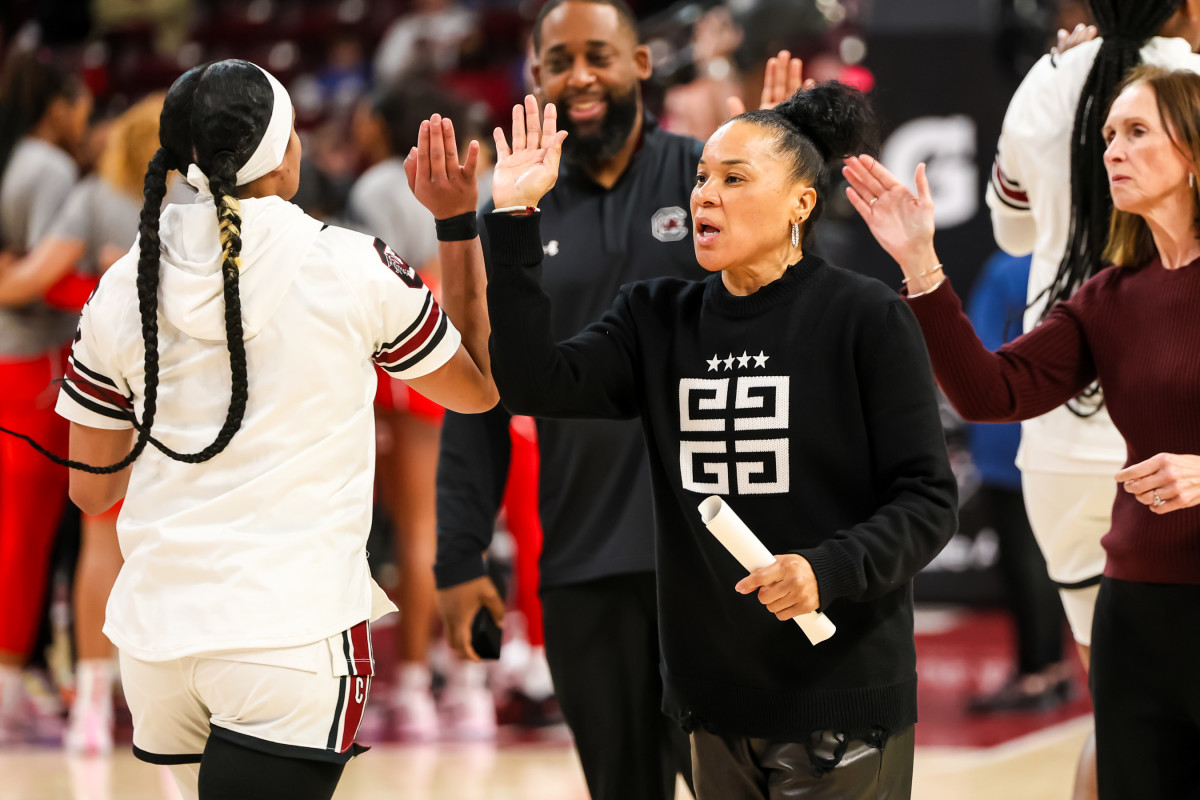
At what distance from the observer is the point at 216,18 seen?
547 inches

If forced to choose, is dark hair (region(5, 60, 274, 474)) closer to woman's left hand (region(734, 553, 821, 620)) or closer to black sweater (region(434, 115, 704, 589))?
woman's left hand (region(734, 553, 821, 620))

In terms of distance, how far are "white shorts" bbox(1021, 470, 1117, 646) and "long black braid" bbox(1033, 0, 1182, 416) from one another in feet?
0.59

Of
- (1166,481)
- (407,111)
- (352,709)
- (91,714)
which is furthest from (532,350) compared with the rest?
(407,111)

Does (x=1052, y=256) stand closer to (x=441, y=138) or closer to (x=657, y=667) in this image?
(x=657, y=667)

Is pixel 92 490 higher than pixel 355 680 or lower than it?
higher

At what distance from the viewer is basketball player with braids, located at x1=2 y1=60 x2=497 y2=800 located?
222 centimetres

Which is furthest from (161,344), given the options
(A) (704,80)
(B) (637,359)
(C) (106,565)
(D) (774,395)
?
(A) (704,80)

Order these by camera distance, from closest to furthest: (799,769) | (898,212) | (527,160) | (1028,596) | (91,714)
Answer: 1. (799,769)
2. (527,160)
3. (898,212)
4. (91,714)
5. (1028,596)

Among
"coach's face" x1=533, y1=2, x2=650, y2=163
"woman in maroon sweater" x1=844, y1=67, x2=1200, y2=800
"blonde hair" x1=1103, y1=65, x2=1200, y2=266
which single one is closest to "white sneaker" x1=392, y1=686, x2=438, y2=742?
"coach's face" x1=533, y1=2, x2=650, y2=163

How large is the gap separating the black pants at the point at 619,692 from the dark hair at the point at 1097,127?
1130 millimetres

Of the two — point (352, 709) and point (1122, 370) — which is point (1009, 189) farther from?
point (352, 709)

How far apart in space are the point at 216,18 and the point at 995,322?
1025 cm

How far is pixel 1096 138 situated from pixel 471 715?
133 inches

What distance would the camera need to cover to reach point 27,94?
18.7ft
